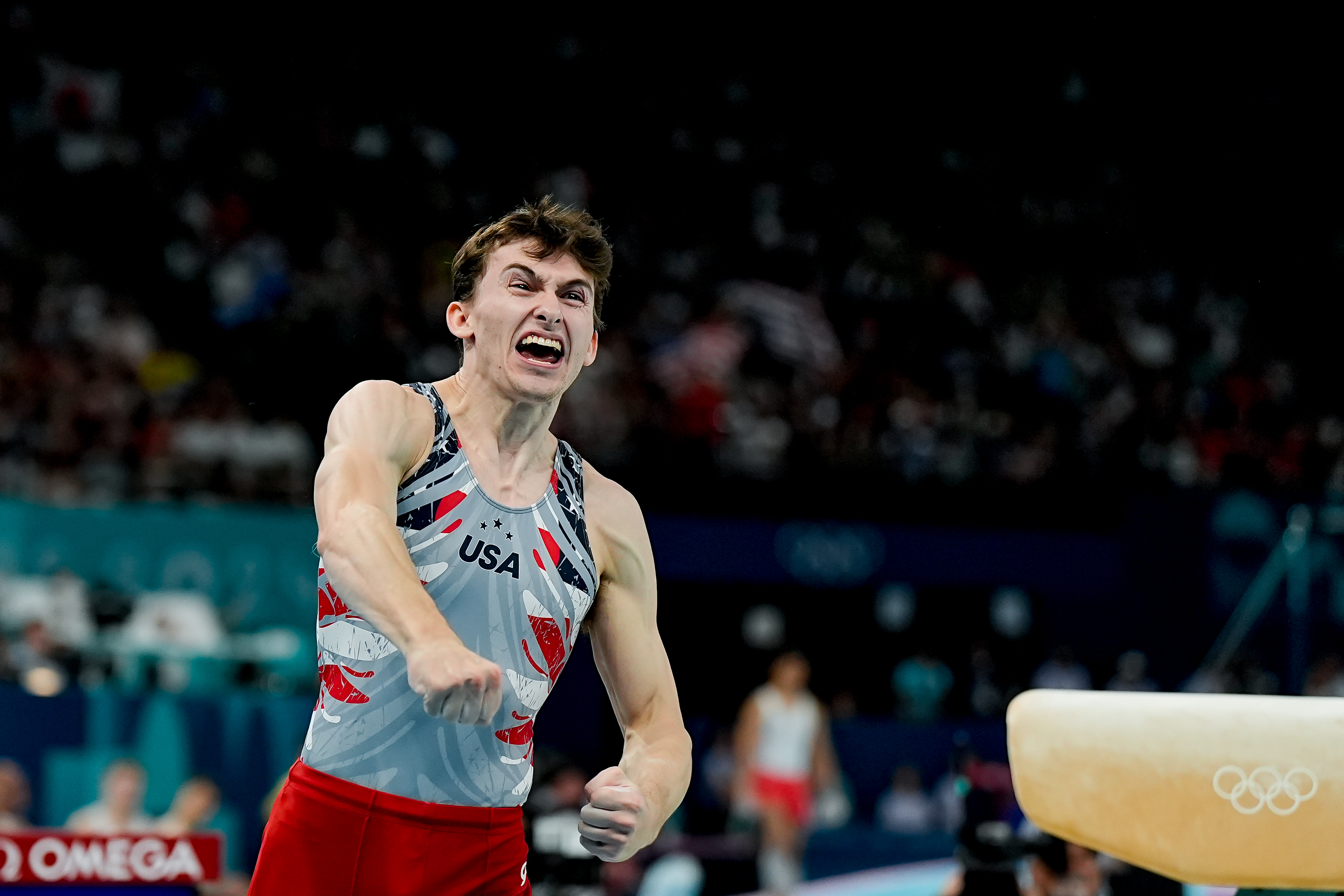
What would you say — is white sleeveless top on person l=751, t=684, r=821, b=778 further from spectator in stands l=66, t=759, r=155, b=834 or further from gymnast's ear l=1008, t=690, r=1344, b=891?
gymnast's ear l=1008, t=690, r=1344, b=891

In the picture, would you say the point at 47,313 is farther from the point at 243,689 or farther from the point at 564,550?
the point at 564,550

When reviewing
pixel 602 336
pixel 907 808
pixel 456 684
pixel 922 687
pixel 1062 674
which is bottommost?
pixel 907 808

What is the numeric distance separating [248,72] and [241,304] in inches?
134

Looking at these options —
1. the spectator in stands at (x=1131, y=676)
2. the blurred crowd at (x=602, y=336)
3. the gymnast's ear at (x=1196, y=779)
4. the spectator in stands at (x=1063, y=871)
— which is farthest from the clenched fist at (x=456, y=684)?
the spectator in stands at (x=1131, y=676)

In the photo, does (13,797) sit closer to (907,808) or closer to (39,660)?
(39,660)

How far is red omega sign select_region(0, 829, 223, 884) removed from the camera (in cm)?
527

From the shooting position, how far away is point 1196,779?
4.20 metres

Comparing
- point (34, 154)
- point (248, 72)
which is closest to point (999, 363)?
point (248, 72)

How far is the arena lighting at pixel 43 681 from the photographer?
950 centimetres

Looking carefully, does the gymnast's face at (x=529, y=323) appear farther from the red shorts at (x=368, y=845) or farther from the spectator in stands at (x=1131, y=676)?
the spectator in stands at (x=1131, y=676)

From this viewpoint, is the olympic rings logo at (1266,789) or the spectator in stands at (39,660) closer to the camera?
the olympic rings logo at (1266,789)

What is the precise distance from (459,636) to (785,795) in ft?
26.0

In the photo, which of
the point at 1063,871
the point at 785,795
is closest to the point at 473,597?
the point at 1063,871

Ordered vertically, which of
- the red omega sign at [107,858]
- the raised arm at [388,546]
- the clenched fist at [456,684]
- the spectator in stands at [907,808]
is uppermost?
the raised arm at [388,546]
